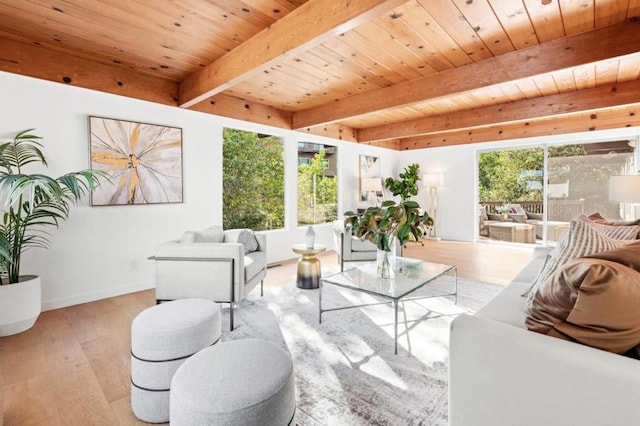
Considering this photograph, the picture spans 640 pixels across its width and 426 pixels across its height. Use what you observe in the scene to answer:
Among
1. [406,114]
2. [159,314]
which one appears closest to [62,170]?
[159,314]

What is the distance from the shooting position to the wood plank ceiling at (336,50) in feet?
7.60

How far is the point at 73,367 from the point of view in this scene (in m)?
Answer: 2.03

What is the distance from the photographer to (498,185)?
6.64 meters

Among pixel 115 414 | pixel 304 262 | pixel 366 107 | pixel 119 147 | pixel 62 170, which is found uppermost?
pixel 366 107

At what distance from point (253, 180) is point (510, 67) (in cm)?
Answer: 375

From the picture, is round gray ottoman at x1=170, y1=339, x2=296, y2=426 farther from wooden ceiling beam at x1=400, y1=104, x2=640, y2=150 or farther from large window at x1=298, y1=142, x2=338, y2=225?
wooden ceiling beam at x1=400, y1=104, x2=640, y2=150

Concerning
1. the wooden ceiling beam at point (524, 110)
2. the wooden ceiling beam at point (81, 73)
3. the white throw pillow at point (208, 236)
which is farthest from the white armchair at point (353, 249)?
the wooden ceiling beam at point (81, 73)

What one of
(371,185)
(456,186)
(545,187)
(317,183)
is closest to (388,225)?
(317,183)

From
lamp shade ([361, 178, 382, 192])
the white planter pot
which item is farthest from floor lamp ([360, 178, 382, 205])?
the white planter pot

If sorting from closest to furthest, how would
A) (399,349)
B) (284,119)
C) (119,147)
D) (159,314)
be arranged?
(159,314)
(399,349)
(119,147)
(284,119)

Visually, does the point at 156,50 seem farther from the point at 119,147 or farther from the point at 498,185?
the point at 498,185

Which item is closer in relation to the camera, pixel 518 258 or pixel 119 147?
pixel 119 147

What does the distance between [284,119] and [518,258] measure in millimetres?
4495

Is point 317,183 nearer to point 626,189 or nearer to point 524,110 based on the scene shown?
point 524,110
